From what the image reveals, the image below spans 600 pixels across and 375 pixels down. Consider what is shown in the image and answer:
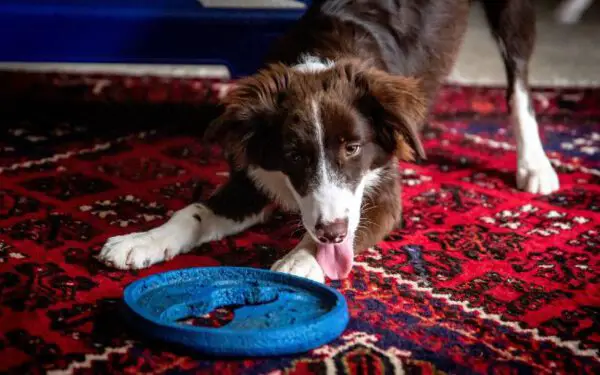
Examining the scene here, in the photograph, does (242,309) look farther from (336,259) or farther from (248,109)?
(248,109)

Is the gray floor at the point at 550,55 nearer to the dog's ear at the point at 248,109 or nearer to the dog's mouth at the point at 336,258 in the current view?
the dog's ear at the point at 248,109

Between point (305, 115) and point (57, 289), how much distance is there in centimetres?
87

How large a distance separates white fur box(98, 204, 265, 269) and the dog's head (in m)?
→ 0.26

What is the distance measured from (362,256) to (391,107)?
51 centimetres

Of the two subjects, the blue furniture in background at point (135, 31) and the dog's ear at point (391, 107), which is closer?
the dog's ear at point (391, 107)

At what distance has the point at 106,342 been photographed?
2.07 meters

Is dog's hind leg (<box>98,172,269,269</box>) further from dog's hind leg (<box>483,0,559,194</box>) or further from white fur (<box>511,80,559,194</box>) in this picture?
dog's hind leg (<box>483,0,559,194</box>)

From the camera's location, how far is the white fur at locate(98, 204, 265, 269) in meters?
2.58

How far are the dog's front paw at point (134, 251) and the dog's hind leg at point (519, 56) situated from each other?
1742 millimetres

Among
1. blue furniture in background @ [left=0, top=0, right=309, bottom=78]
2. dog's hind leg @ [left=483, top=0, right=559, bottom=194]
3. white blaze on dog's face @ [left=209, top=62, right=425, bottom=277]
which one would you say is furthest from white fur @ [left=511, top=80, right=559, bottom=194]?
blue furniture in background @ [left=0, top=0, right=309, bottom=78]

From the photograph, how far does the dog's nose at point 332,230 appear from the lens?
2.41m

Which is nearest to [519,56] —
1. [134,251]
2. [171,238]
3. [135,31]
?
[135,31]

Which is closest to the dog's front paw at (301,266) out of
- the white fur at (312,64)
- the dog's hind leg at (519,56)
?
the white fur at (312,64)

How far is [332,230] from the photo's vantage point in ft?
7.91
